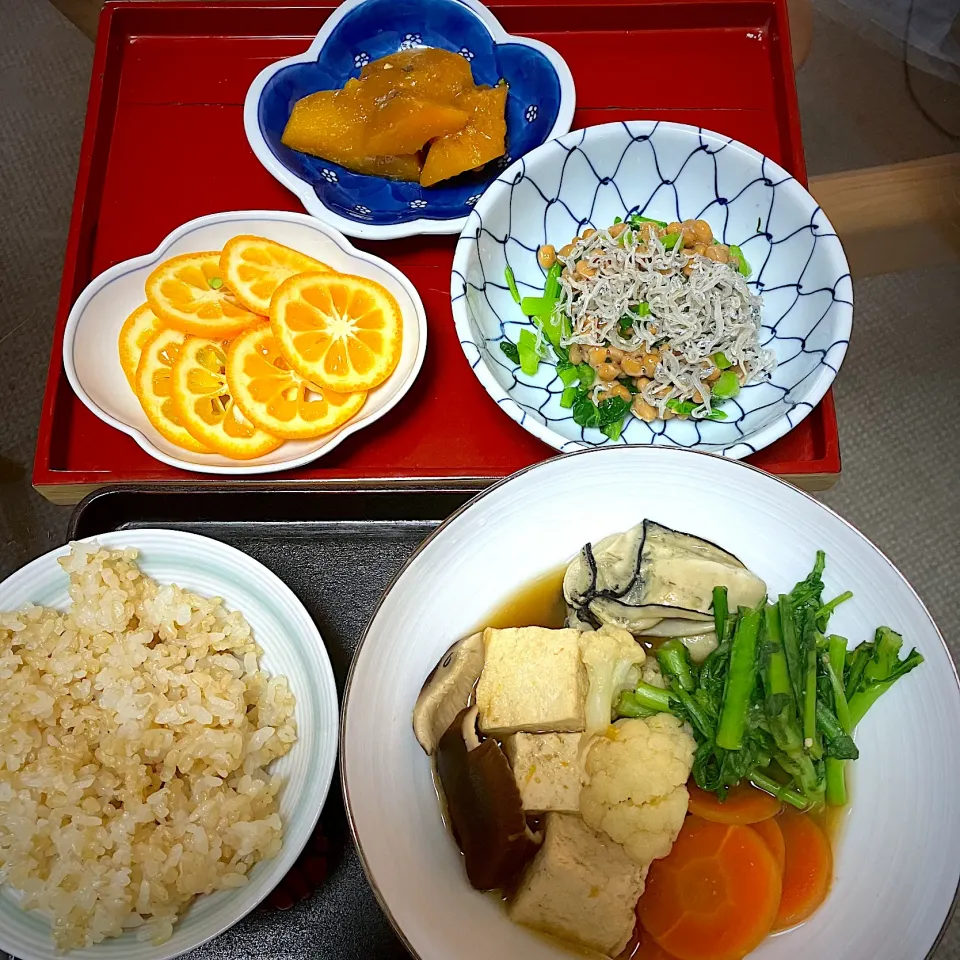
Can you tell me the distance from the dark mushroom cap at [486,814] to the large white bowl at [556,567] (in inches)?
1.9

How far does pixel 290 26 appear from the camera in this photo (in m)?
2.36

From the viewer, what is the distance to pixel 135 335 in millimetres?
2012

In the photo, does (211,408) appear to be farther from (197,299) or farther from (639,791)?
(639,791)

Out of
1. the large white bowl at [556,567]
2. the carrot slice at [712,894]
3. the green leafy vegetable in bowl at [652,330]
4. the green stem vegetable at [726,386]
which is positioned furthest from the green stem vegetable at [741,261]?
the carrot slice at [712,894]

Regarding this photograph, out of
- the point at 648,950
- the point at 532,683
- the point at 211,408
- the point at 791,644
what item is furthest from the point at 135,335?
the point at 648,950

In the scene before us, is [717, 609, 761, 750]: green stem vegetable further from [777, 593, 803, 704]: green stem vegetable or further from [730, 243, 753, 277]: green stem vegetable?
[730, 243, 753, 277]: green stem vegetable

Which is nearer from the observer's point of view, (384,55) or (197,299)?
(197,299)

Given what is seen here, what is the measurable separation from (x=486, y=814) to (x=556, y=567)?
472 mm

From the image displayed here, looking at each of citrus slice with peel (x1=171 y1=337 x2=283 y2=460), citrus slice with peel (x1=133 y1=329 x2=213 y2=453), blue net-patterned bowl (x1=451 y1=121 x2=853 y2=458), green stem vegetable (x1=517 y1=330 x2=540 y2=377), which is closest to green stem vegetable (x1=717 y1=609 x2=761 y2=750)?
blue net-patterned bowl (x1=451 y1=121 x2=853 y2=458)

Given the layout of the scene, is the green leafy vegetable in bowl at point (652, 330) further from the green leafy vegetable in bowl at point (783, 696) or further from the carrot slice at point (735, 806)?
the carrot slice at point (735, 806)

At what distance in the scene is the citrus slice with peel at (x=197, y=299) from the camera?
1945 mm

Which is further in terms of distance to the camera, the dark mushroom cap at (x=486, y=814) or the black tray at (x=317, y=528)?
the black tray at (x=317, y=528)

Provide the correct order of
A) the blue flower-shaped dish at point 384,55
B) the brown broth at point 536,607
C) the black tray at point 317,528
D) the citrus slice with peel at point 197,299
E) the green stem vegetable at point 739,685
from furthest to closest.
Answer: the blue flower-shaped dish at point 384,55 < the citrus slice with peel at point 197,299 < the black tray at point 317,528 < the brown broth at point 536,607 < the green stem vegetable at point 739,685

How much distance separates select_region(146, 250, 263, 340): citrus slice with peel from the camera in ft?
6.38
